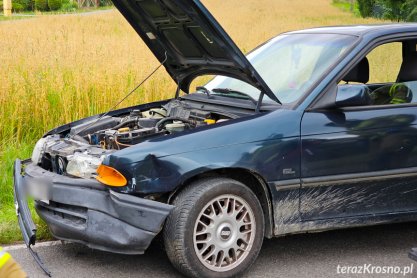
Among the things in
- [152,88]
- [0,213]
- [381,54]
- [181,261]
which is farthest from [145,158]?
[152,88]

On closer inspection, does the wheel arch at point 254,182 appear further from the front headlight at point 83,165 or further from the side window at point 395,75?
the side window at point 395,75

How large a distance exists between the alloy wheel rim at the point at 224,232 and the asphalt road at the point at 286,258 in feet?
0.85

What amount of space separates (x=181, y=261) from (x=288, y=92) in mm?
1449

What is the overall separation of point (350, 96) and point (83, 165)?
1.83m

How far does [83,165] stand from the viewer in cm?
422

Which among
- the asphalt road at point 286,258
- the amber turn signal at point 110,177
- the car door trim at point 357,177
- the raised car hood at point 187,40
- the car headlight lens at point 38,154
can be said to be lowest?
the asphalt road at point 286,258

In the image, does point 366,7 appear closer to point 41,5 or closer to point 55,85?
point 41,5

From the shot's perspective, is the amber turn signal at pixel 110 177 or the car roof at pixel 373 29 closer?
the amber turn signal at pixel 110 177

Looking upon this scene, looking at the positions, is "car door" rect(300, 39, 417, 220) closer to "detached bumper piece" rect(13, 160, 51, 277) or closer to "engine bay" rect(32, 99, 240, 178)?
"engine bay" rect(32, 99, 240, 178)

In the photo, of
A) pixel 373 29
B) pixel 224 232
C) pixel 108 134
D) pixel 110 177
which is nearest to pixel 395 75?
pixel 373 29

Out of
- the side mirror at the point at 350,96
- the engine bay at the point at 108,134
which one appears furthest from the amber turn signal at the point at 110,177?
the side mirror at the point at 350,96

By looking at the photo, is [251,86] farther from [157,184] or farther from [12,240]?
[12,240]

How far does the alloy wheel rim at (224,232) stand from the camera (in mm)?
4042

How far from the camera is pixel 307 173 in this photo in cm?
428
